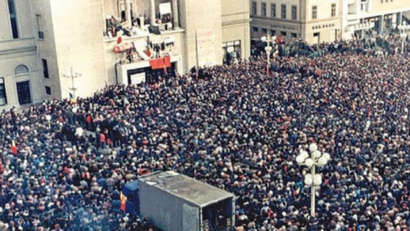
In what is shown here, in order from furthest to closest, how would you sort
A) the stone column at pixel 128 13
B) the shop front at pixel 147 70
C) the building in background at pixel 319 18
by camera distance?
the building in background at pixel 319 18
the stone column at pixel 128 13
the shop front at pixel 147 70

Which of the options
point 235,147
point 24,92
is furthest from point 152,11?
point 235,147

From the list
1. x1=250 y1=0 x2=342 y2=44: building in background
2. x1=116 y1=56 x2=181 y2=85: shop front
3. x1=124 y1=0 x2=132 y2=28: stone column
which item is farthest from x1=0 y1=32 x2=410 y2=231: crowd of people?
x1=250 y1=0 x2=342 y2=44: building in background

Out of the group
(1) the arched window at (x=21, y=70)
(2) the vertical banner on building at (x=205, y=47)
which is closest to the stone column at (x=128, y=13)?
(2) the vertical banner on building at (x=205, y=47)

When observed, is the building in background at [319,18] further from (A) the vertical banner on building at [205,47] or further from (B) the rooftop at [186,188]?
(B) the rooftop at [186,188]

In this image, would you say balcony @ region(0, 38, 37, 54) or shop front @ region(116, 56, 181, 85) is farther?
shop front @ region(116, 56, 181, 85)

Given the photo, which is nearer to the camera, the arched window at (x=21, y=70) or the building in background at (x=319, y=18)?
the arched window at (x=21, y=70)

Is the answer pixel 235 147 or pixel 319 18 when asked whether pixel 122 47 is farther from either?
pixel 319 18

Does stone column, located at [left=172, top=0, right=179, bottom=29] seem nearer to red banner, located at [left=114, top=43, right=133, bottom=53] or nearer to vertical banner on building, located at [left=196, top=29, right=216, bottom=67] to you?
vertical banner on building, located at [left=196, top=29, right=216, bottom=67]
